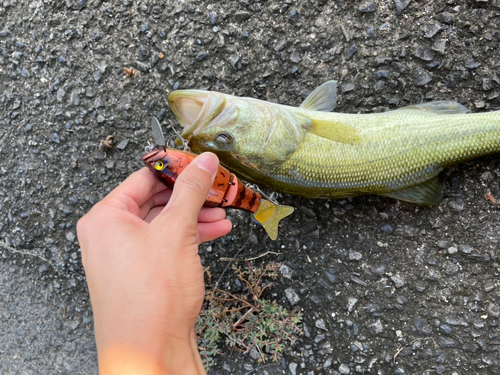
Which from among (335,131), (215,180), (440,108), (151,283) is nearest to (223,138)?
(215,180)

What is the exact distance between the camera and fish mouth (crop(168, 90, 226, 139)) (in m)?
2.41

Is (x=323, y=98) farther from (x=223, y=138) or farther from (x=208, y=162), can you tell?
(x=208, y=162)

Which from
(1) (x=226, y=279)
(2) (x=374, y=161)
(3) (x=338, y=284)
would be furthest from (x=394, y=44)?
(1) (x=226, y=279)

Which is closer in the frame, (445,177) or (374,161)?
(374,161)

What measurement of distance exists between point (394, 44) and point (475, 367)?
2.91 meters

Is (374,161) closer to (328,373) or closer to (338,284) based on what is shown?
(338,284)

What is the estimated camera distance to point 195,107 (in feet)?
8.39

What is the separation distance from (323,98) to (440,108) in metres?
0.97

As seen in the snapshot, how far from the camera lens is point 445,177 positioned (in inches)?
113

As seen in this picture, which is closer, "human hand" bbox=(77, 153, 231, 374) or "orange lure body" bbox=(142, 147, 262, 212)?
"human hand" bbox=(77, 153, 231, 374)

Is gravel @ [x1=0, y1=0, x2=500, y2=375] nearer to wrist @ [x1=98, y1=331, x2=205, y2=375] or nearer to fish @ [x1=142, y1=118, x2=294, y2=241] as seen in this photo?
fish @ [x1=142, y1=118, x2=294, y2=241]

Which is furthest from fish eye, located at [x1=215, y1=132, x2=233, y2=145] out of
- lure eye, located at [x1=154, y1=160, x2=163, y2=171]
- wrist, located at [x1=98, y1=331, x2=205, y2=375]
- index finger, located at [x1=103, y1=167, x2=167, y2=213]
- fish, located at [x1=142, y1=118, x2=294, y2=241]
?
wrist, located at [x1=98, y1=331, x2=205, y2=375]

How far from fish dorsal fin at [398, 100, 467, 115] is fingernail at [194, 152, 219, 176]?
1673 mm

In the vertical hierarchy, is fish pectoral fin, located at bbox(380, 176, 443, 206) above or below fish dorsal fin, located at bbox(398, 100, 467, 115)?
below
